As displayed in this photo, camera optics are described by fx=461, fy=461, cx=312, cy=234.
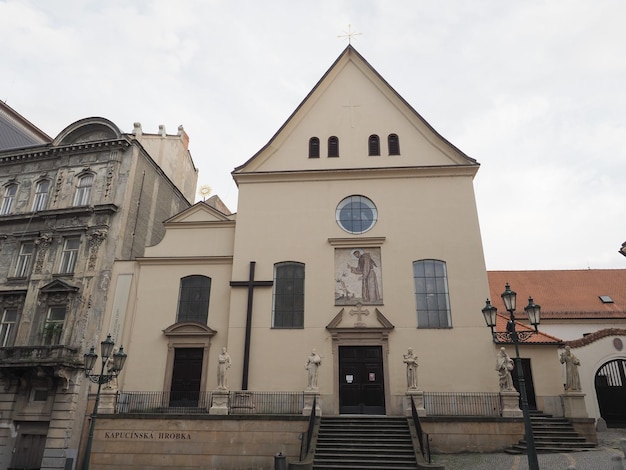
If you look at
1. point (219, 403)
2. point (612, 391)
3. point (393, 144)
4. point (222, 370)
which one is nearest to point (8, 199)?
point (222, 370)

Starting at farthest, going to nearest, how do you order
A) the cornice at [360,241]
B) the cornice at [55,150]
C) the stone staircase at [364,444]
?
the cornice at [55,150] < the cornice at [360,241] < the stone staircase at [364,444]

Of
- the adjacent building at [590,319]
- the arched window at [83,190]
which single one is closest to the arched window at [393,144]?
the adjacent building at [590,319]

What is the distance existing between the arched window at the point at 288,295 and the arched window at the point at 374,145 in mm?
6566

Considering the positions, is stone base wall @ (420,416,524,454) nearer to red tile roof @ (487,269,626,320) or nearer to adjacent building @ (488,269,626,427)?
adjacent building @ (488,269,626,427)

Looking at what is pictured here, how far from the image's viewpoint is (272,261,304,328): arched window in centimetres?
1973

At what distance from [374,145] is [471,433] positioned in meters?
13.3

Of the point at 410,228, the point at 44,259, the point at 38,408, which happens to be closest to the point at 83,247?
the point at 44,259

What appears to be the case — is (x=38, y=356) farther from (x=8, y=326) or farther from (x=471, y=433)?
(x=471, y=433)

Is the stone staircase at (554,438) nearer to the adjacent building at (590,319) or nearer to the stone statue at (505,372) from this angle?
the stone statue at (505,372)

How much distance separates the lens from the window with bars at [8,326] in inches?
835

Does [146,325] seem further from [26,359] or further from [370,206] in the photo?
[370,206]

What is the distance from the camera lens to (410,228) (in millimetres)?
20750

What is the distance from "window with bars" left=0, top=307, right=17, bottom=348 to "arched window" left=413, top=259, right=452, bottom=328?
60.4ft

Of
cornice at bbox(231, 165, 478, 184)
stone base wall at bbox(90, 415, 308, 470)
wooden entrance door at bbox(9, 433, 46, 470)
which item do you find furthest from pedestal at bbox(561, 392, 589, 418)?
wooden entrance door at bbox(9, 433, 46, 470)
